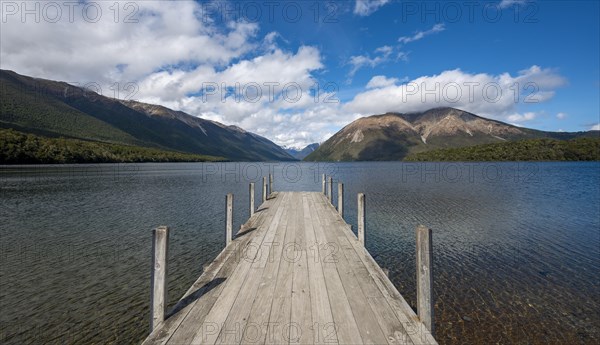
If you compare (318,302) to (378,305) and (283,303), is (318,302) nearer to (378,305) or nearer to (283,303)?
(283,303)

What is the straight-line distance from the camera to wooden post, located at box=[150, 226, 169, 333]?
4.81 m

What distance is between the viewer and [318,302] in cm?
543

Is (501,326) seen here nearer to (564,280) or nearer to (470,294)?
(470,294)

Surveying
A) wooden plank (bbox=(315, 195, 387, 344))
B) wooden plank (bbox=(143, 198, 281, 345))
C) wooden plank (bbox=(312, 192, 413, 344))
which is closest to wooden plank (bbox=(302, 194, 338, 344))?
wooden plank (bbox=(315, 195, 387, 344))

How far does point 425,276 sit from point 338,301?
5.68ft

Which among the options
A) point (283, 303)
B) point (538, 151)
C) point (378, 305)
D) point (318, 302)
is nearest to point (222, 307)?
point (283, 303)

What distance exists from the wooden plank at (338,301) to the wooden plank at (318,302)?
0.08 meters

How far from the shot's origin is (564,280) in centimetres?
1049

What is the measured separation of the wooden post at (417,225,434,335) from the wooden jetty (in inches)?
0.6

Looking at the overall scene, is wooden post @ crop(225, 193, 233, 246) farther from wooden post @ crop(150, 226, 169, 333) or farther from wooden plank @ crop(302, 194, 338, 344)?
wooden post @ crop(150, 226, 169, 333)

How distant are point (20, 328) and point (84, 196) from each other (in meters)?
28.6

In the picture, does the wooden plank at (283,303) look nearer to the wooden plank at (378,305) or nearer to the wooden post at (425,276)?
the wooden plank at (378,305)

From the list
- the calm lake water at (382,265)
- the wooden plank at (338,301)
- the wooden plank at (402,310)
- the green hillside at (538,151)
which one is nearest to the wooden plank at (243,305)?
the wooden plank at (338,301)

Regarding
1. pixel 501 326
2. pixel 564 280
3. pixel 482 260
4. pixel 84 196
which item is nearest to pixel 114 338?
pixel 501 326
